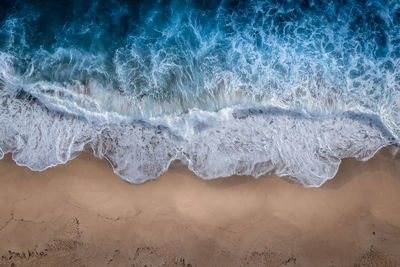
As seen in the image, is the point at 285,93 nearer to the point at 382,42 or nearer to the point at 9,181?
the point at 382,42

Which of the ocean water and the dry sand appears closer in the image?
the dry sand

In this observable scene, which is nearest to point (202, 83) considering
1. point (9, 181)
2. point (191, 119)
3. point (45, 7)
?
point (191, 119)

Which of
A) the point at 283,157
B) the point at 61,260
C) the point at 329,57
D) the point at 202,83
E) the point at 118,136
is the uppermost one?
the point at 329,57

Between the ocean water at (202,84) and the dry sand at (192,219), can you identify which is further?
the ocean water at (202,84)

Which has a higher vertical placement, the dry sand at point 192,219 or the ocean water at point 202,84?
the ocean water at point 202,84
